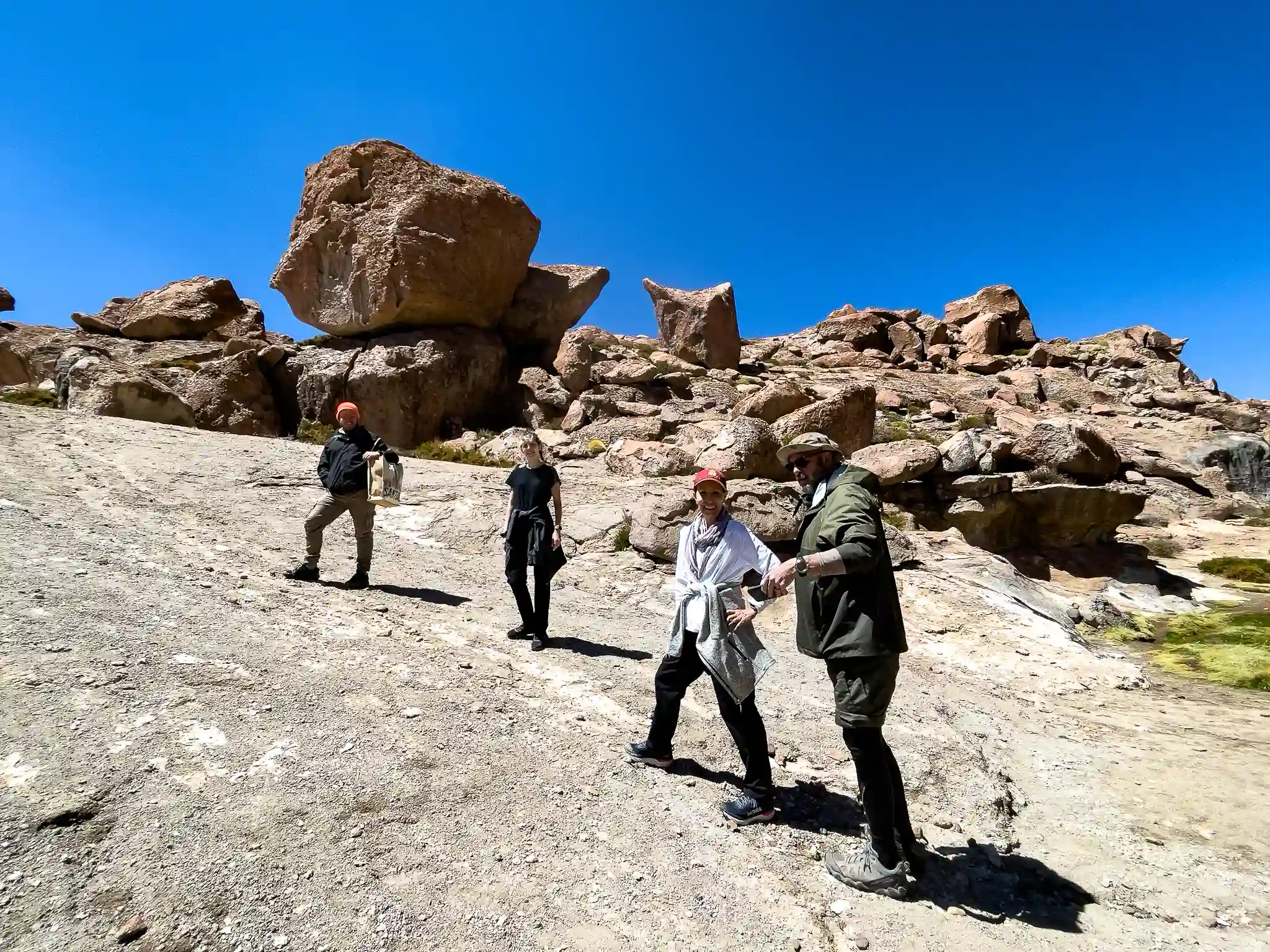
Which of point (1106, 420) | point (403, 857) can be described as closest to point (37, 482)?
point (403, 857)

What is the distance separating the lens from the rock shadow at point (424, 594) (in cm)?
654

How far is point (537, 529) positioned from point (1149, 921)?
4168mm

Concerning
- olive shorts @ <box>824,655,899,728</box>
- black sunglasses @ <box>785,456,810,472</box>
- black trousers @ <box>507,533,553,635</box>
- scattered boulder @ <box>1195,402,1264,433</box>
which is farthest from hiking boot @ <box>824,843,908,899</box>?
scattered boulder @ <box>1195,402,1264,433</box>

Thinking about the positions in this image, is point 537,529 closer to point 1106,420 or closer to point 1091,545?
point 1091,545

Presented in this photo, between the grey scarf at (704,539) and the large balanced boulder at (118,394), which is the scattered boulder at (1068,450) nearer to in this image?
the grey scarf at (704,539)

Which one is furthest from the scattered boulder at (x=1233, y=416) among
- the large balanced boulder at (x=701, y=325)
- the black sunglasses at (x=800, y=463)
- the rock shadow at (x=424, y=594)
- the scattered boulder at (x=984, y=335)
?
the black sunglasses at (x=800, y=463)

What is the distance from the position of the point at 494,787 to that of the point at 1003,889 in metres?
2.43

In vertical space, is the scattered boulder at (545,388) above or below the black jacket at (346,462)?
above

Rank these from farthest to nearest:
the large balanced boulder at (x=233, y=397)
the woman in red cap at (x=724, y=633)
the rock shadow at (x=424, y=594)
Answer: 1. the large balanced boulder at (x=233, y=397)
2. the rock shadow at (x=424, y=594)
3. the woman in red cap at (x=724, y=633)

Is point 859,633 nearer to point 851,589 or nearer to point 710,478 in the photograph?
point 851,589

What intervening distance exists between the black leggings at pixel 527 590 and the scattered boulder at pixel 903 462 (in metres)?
7.70

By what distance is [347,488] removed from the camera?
20.3 feet

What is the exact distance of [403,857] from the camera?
8.84 ft

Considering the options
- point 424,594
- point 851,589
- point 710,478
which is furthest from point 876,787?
point 424,594
